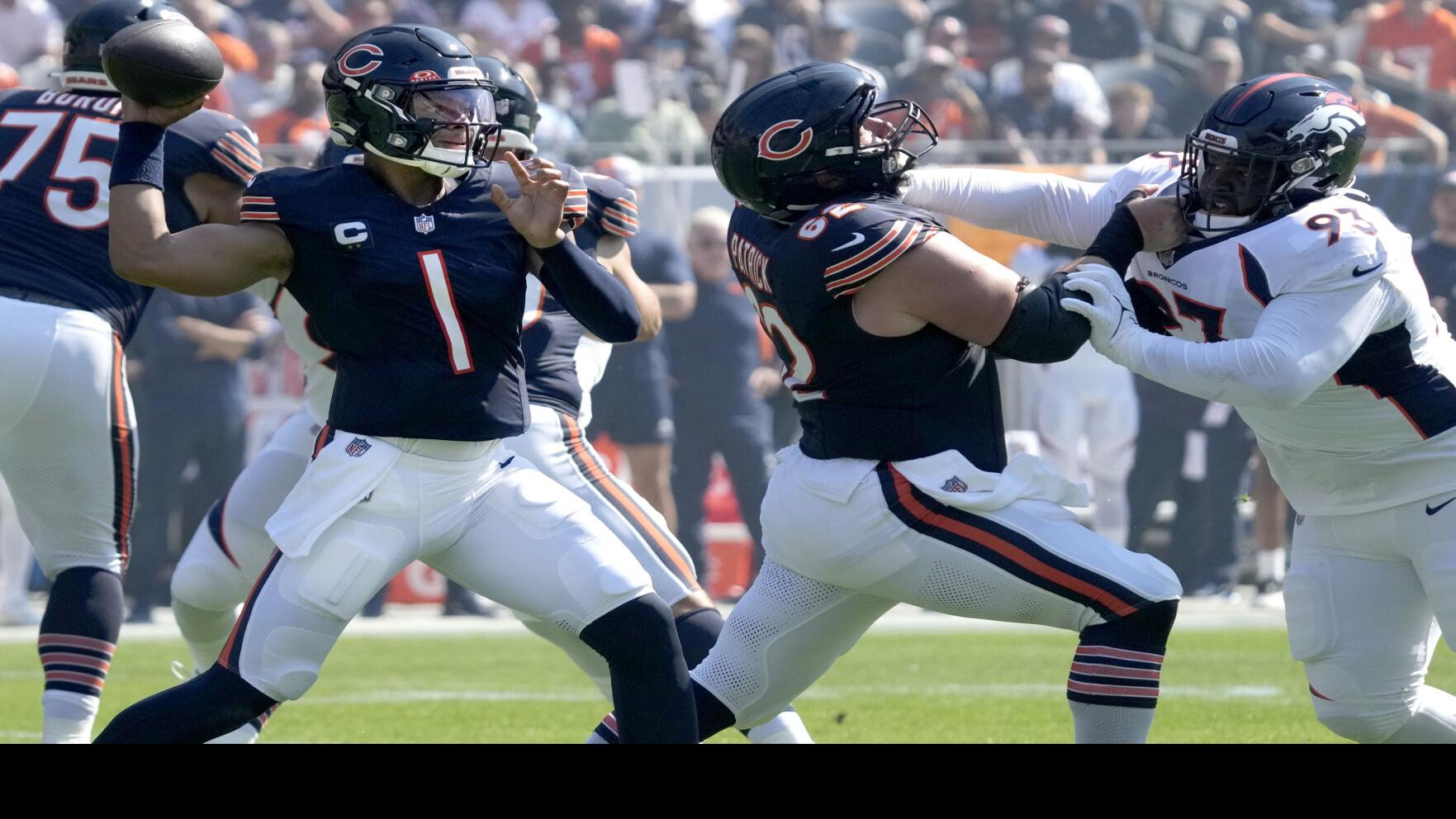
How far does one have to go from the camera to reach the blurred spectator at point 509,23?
1188cm

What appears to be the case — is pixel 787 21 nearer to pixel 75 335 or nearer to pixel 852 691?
pixel 852 691

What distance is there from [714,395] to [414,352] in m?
5.63

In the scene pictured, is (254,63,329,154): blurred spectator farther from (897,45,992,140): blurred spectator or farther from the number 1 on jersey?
the number 1 on jersey

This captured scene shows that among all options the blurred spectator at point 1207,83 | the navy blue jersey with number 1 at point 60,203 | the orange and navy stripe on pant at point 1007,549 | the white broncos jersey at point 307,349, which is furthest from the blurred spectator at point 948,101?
the orange and navy stripe on pant at point 1007,549

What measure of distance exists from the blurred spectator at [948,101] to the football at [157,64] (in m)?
7.50

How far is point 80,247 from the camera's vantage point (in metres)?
4.46

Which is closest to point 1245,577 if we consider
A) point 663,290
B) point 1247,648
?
point 1247,648

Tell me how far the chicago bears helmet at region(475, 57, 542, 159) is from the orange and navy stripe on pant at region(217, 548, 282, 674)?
1.48 meters

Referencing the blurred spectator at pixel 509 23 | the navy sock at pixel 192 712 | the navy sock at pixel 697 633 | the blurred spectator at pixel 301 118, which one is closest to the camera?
the navy sock at pixel 192 712

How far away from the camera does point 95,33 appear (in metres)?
4.46

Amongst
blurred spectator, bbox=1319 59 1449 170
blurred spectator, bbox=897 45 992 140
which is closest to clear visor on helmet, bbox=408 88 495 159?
blurred spectator, bbox=1319 59 1449 170

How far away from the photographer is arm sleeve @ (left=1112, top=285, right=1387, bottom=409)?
3.34 metres

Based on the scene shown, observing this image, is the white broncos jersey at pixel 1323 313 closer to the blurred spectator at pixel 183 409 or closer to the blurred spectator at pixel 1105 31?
the blurred spectator at pixel 183 409
